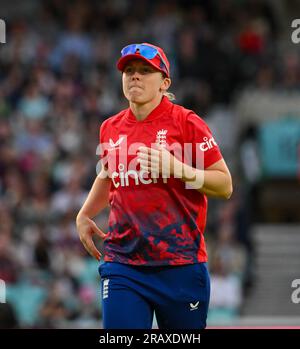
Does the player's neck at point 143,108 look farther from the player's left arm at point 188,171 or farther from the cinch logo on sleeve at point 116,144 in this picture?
the player's left arm at point 188,171

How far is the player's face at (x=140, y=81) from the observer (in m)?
6.32

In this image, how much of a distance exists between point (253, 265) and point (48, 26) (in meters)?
4.95

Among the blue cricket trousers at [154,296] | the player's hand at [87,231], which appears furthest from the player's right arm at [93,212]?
the blue cricket trousers at [154,296]

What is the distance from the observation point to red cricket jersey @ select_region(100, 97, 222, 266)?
6301mm

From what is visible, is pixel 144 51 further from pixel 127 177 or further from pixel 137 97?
pixel 127 177

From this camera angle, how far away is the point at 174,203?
632 cm

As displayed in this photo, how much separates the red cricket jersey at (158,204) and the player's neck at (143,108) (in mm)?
32

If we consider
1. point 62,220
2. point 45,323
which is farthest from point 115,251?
point 62,220

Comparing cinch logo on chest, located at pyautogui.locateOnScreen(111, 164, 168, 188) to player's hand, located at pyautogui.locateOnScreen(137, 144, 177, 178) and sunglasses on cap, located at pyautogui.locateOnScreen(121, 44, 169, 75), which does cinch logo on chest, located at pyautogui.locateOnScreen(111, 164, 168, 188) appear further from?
sunglasses on cap, located at pyautogui.locateOnScreen(121, 44, 169, 75)

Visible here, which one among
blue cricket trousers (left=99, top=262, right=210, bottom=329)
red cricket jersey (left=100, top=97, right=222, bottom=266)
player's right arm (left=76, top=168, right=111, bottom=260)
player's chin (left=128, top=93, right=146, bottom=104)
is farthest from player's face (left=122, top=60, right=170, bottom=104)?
blue cricket trousers (left=99, top=262, right=210, bottom=329)

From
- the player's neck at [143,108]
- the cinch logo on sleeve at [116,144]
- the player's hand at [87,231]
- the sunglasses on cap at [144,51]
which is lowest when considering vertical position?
the player's hand at [87,231]

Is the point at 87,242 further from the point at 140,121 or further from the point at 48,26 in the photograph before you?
the point at 48,26
